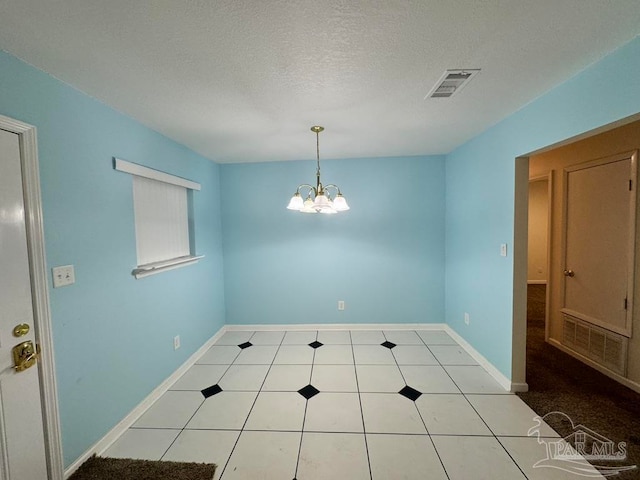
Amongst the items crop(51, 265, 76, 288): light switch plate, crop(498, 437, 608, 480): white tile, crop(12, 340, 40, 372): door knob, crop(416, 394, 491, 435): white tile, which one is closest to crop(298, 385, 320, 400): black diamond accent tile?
crop(416, 394, 491, 435): white tile

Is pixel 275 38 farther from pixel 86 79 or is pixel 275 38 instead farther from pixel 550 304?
pixel 550 304

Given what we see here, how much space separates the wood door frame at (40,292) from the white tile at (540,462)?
274cm

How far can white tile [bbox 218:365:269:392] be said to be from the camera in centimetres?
230

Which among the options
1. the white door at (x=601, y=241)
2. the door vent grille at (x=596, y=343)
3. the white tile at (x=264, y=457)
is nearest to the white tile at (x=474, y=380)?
Answer: the door vent grille at (x=596, y=343)

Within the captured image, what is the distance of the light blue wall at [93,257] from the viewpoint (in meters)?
1.40

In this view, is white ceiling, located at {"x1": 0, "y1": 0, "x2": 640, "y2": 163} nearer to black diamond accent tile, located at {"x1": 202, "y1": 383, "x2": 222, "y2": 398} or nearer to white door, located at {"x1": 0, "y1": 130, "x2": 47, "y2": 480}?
white door, located at {"x1": 0, "y1": 130, "x2": 47, "y2": 480}

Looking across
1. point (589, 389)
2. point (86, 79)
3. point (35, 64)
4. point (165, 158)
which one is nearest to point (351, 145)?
point (165, 158)

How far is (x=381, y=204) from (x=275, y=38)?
2523 mm

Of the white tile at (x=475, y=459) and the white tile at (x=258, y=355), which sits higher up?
the white tile at (x=258, y=355)

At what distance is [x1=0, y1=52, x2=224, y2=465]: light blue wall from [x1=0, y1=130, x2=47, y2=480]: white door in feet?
0.40

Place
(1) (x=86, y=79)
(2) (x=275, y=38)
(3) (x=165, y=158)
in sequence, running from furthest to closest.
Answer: (3) (x=165, y=158)
(1) (x=86, y=79)
(2) (x=275, y=38)

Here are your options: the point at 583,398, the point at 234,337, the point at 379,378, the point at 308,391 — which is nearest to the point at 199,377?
the point at 234,337

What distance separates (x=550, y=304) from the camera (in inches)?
119

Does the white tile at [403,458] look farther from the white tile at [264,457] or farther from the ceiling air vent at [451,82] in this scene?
the ceiling air vent at [451,82]
